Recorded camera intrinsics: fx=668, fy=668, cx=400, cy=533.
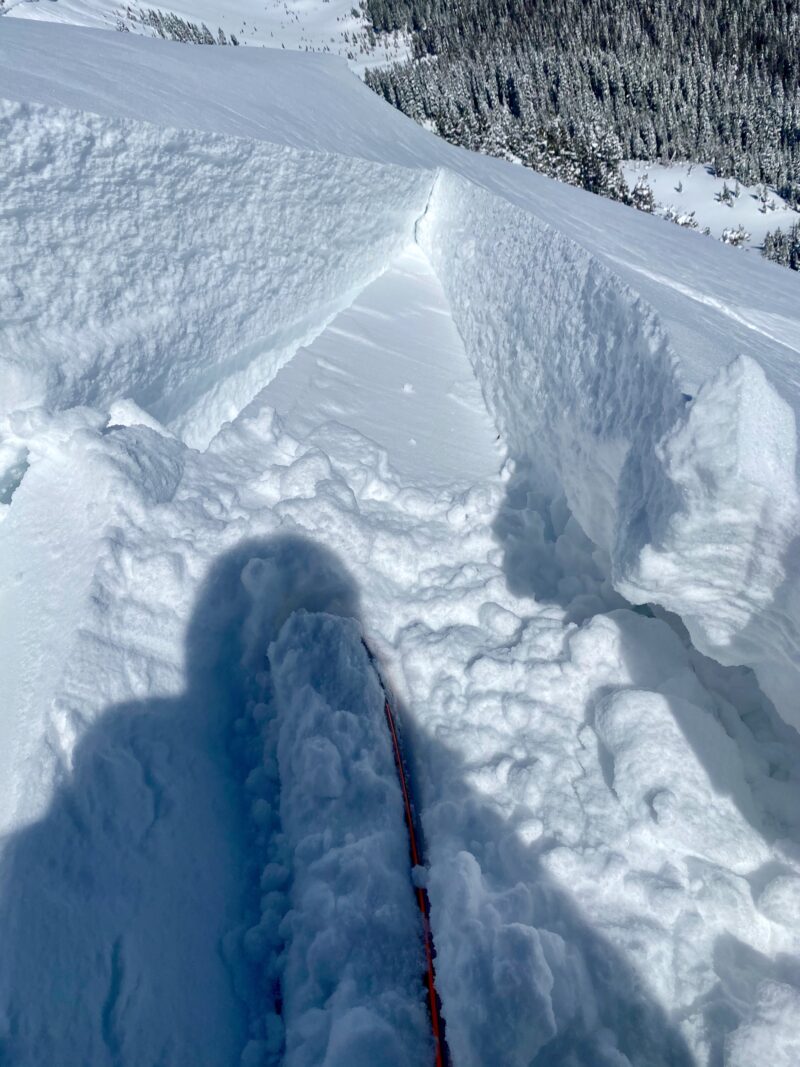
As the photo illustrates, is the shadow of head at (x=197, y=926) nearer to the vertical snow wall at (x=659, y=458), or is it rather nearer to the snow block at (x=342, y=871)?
the snow block at (x=342, y=871)

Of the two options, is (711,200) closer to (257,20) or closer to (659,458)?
(659,458)

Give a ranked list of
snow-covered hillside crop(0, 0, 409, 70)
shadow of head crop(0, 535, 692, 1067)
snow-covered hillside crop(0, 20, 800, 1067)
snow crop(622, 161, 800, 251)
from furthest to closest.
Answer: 1. snow-covered hillside crop(0, 0, 409, 70)
2. snow crop(622, 161, 800, 251)
3. snow-covered hillside crop(0, 20, 800, 1067)
4. shadow of head crop(0, 535, 692, 1067)

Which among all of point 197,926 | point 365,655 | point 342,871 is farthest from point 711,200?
point 197,926

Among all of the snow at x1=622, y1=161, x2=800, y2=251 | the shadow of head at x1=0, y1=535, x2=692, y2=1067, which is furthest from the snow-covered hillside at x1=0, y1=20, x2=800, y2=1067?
the snow at x1=622, y1=161, x2=800, y2=251

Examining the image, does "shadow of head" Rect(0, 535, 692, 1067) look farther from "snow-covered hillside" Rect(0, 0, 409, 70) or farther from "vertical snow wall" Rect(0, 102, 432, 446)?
"snow-covered hillside" Rect(0, 0, 409, 70)

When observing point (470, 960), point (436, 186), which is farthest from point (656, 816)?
point (436, 186)

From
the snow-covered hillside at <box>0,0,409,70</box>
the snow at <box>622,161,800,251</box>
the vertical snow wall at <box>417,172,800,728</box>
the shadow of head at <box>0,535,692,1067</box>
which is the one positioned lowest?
the shadow of head at <box>0,535,692,1067</box>

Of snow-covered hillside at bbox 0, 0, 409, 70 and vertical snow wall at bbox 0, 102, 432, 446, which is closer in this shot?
vertical snow wall at bbox 0, 102, 432, 446
